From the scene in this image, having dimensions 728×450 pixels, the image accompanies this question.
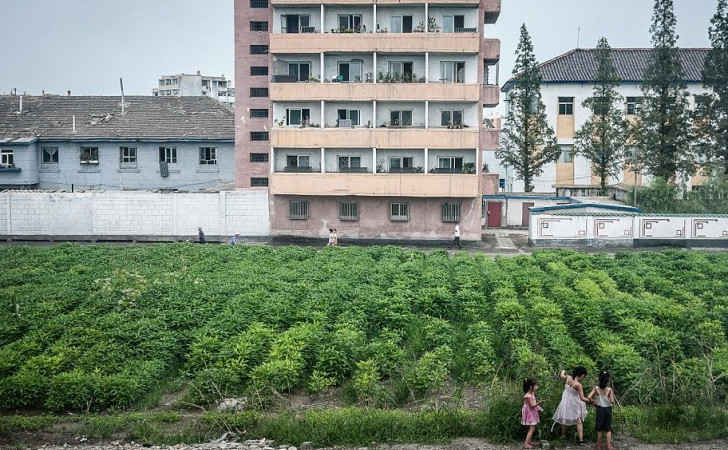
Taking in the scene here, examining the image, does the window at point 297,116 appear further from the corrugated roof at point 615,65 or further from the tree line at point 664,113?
the corrugated roof at point 615,65

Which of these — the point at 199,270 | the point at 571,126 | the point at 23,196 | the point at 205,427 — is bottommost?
the point at 205,427

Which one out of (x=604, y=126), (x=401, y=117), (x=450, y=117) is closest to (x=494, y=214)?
(x=450, y=117)

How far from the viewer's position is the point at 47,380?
19734 millimetres

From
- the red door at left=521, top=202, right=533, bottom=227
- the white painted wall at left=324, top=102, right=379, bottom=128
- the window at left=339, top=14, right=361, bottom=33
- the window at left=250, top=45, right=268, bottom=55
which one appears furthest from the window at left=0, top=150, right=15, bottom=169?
the red door at left=521, top=202, right=533, bottom=227

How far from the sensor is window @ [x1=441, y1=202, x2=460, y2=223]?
45312 millimetres

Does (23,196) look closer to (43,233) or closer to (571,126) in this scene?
(43,233)

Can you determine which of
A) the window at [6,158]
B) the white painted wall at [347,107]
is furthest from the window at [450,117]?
the window at [6,158]

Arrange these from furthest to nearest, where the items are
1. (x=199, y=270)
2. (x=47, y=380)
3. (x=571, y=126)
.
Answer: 1. (x=571, y=126)
2. (x=199, y=270)
3. (x=47, y=380)

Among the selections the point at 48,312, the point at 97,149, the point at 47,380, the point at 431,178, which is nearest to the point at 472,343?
the point at 47,380

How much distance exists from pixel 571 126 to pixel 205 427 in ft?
157

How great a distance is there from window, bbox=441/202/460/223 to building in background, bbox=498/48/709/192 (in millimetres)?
15487

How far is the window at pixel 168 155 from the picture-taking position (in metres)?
53.8

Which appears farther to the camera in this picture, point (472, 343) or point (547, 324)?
point (547, 324)

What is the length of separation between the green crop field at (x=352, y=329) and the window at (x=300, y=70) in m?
14.7
